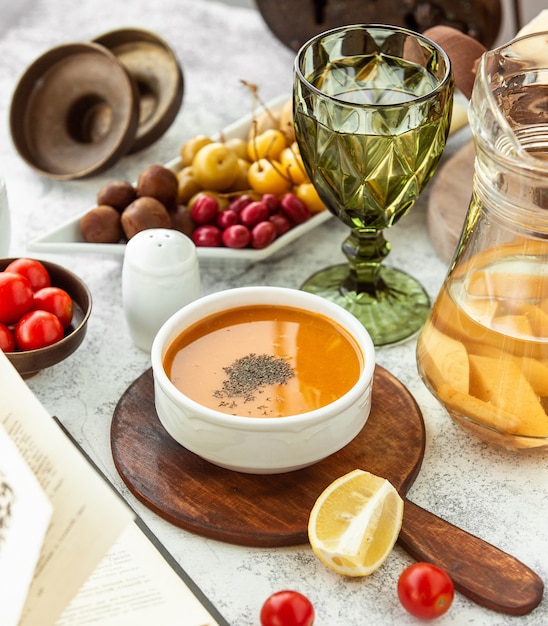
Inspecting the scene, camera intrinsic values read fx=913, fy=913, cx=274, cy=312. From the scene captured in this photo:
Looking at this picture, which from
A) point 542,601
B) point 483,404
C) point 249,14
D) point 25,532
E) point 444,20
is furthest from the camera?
point 249,14

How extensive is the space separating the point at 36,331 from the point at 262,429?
328mm

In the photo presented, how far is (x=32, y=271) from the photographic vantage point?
1149 mm

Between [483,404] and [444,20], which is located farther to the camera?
[444,20]

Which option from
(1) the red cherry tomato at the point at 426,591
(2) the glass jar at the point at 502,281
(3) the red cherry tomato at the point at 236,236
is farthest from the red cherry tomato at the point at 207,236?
(1) the red cherry tomato at the point at 426,591

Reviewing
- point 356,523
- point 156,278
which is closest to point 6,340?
point 156,278

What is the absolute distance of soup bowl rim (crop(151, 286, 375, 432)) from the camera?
923 mm

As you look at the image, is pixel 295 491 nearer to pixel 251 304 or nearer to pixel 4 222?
pixel 251 304

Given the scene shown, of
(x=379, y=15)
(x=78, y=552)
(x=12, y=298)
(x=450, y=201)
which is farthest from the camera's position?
(x=379, y=15)

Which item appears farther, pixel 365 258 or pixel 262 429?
pixel 365 258

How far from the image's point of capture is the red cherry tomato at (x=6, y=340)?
1074 mm

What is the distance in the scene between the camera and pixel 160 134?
1.58m

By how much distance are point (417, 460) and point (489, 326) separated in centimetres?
17

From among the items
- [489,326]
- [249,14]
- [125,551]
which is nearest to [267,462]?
[125,551]

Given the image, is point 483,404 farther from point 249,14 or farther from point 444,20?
point 249,14
